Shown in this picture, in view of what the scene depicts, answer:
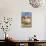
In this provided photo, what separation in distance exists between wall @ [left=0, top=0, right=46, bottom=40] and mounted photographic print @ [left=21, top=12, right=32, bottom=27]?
0.07 metres

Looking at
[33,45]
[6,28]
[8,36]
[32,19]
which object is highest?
[32,19]

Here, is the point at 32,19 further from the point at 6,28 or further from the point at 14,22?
the point at 6,28

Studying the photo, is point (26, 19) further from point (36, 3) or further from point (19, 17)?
point (36, 3)

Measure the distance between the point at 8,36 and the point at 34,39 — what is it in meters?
0.59

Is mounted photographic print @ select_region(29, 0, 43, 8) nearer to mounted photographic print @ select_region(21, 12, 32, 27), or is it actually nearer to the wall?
the wall

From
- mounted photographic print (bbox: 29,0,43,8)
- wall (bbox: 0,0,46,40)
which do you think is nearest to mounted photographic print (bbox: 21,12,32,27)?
wall (bbox: 0,0,46,40)

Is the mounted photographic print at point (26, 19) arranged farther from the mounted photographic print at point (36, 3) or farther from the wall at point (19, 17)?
the mounted photographic print at point (36, 3)

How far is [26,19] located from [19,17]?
0.17 meters

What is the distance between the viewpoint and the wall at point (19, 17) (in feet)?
9.53

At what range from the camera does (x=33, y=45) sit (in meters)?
2.69

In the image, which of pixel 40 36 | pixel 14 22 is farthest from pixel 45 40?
pixel 14 22

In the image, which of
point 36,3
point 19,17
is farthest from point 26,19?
point 36,3

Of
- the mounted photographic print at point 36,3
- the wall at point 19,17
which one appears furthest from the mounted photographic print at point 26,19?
the mounted photographic print at point 36,3

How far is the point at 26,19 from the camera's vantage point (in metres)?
2.98
